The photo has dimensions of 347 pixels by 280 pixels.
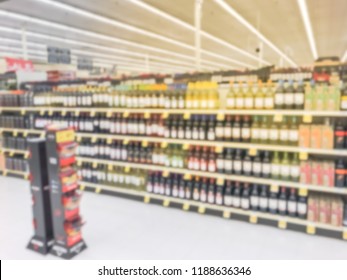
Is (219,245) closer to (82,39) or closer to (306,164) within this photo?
(306,164)

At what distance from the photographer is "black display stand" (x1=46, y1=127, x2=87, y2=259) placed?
3.17 m

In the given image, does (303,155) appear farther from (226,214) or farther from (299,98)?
(226,214)

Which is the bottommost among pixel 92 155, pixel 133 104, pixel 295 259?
pixel 295 259

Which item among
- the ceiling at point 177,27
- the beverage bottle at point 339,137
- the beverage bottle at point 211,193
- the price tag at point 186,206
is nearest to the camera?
the beverage bottle at point 339,137

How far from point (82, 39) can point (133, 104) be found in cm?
1301

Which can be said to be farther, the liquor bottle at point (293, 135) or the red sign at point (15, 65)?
the red sign at point (15, 65)

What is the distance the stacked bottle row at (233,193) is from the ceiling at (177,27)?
783 centimetres

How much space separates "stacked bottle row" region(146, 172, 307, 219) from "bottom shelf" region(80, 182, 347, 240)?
0.21 ft

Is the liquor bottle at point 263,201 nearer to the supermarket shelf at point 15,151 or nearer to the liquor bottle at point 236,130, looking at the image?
the liquor bottle at point 236,130

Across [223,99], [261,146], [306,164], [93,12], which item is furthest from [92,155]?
[93,12]

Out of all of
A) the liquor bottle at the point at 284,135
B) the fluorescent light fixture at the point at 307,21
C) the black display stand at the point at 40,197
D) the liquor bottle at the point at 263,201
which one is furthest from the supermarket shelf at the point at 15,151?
the fluorescent light fixture at the point at 307,21

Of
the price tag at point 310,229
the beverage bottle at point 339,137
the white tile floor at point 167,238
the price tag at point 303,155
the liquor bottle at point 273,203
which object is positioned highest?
the beverage bottle at point 339,137

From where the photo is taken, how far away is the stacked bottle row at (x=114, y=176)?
501 cm

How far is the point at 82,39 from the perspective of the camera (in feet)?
53.0
